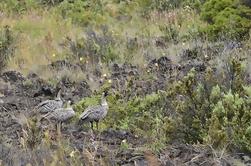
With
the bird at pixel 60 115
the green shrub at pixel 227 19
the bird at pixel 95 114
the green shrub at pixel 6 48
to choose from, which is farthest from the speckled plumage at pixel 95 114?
the green shrub at pixel 227 19

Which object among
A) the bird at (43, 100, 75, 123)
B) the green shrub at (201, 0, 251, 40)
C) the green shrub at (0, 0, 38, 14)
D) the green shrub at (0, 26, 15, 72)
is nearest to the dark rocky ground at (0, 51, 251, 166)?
the bird at (43, 100, 75, 123)

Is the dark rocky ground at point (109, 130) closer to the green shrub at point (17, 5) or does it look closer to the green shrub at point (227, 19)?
the green shrub at point (227, 19)

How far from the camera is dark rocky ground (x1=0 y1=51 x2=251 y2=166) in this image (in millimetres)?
4973

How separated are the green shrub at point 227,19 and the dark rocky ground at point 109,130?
5.32ft

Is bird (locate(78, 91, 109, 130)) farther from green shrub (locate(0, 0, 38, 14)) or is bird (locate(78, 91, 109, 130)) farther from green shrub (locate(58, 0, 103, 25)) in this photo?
green shrub (locate(0, 0, 38, 14))

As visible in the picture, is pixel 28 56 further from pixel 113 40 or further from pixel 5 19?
pixel 5 19

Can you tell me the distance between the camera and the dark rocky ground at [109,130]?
4973mm

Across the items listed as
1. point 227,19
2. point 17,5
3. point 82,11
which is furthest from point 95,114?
point 17,5

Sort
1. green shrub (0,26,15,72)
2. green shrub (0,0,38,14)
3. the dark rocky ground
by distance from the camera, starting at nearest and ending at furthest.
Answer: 1. the dark rocky ground
2. green shrub (0,26,15,72)
3. green shrub (0,0,38,14)

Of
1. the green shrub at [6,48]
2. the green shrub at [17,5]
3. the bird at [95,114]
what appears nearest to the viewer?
the bird at [95,114]

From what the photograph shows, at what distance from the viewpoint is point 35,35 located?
51.5 ft

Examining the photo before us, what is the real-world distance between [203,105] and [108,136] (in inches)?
38.4

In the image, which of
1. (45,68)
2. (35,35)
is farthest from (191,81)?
(35,35)

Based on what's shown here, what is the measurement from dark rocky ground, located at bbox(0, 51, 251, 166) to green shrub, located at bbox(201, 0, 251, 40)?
5.32 ft
